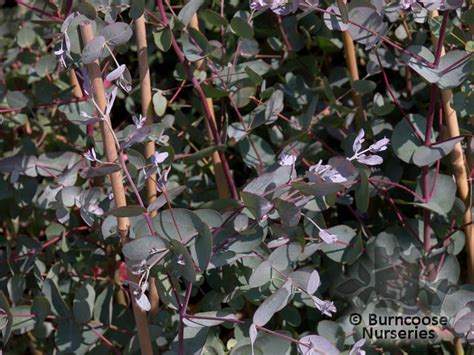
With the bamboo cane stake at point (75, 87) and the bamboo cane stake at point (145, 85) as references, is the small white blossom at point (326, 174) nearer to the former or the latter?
the bamboo cane stake at point (145, 85)

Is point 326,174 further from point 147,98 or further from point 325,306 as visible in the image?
point 147,98

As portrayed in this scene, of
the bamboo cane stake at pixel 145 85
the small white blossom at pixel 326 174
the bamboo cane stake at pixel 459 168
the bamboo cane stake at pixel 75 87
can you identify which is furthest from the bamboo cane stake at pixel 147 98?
the bamboo cane stake at pixel 459 168

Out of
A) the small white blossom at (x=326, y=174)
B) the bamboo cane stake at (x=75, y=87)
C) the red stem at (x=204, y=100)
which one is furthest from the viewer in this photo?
the bamboo cane stake at (x=75, y=87)

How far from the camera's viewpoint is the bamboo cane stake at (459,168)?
1083 mm

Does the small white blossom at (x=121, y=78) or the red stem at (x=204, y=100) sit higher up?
the small white blossom at (x=121, y=78)

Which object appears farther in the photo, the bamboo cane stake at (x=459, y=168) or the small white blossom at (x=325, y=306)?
the bamboo cane stake at (x=459, y=168)

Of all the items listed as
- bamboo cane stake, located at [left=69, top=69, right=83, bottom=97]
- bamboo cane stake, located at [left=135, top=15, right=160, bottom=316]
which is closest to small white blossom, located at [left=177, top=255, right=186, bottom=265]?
bamboo cane stake, located at [left=135, top=15, right=160, bottom=316]

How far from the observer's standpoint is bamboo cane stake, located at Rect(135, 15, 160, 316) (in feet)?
3.54

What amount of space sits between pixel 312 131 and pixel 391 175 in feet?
0.50

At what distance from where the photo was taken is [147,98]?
3.66 ft

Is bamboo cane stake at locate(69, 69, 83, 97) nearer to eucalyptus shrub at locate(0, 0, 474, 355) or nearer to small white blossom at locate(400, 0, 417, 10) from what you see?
eucalyptus shrub at locate(0, 0, 474, 355)

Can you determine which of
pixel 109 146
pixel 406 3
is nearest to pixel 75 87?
pixel 109 146

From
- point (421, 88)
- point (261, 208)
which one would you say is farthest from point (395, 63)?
point (261, 208)

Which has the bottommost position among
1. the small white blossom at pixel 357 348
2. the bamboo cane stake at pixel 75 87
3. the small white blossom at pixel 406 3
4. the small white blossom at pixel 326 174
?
the small white blossom at pixel 357 348
